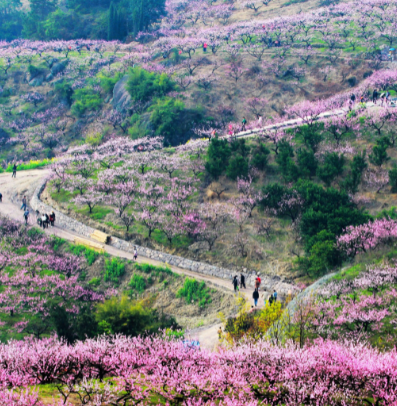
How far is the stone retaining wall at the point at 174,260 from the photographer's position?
1358 inches

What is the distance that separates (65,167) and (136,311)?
2937 centimetres

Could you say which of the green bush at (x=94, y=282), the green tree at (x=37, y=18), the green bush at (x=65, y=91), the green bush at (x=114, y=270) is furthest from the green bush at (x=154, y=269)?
the green tree at (x=37, y=18)

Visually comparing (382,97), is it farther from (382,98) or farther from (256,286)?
(256,286)

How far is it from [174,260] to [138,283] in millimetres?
3769

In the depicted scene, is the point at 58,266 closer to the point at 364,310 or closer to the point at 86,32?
the point at 364,310

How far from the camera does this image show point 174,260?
37.5 m

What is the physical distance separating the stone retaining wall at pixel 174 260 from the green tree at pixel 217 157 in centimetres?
1265

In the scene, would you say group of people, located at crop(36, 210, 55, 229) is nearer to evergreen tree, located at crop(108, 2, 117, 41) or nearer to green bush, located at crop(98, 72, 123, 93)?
green bush, located at crop(98, 72, 123, 93)

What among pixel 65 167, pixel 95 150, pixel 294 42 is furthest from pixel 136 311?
pixel 294 42

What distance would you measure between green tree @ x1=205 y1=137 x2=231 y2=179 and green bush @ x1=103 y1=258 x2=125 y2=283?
15128 mm

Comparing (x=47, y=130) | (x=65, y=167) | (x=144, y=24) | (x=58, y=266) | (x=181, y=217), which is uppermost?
(x=144, y=24)

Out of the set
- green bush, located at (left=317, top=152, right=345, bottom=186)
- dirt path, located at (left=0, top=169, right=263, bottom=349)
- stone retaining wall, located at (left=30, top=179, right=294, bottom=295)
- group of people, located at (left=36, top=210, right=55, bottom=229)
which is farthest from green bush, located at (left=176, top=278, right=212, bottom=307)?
green bush, located at (left=317, top=152, right=345, bottom=186)

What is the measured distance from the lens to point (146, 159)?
51.0m

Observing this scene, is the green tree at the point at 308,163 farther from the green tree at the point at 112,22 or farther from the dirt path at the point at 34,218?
the green tree at the point at 112,22
